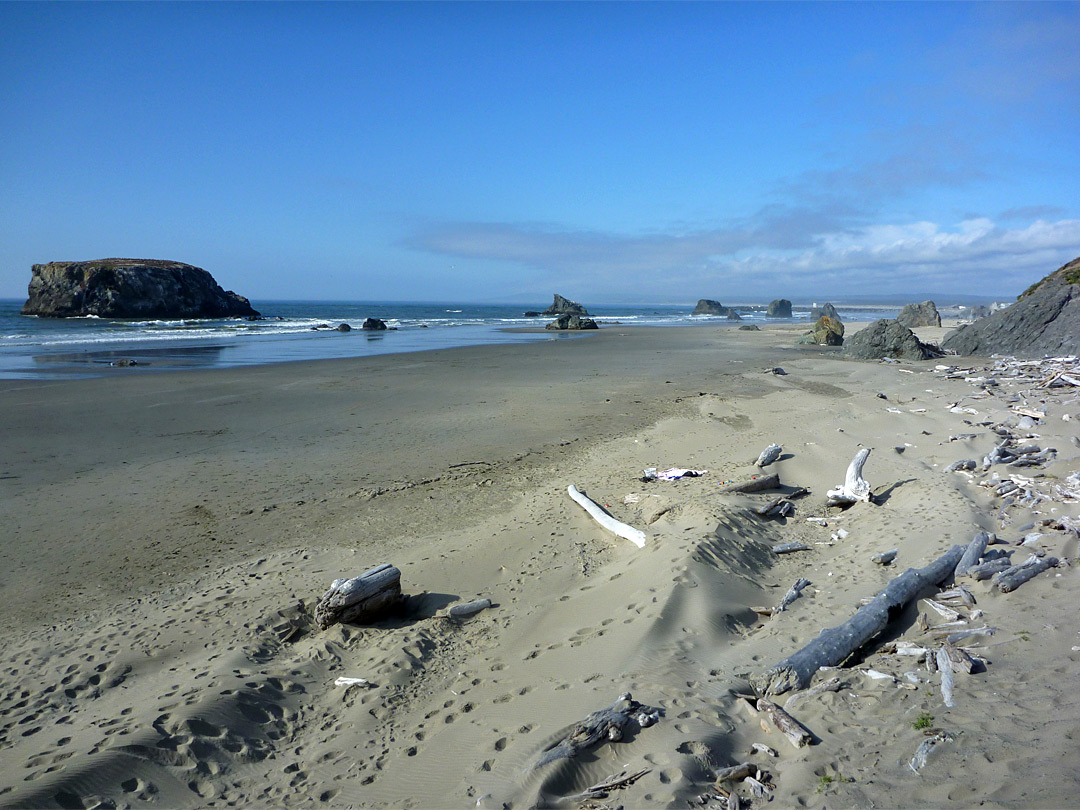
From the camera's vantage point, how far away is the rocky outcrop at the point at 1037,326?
18422 mm

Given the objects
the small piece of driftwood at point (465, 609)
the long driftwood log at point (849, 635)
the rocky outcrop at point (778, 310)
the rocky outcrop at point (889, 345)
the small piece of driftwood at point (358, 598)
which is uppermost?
the rocky outcrop at point (778, 310)

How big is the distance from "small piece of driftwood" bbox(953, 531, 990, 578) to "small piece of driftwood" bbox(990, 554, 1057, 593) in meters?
0.25

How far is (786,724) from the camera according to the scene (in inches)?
120

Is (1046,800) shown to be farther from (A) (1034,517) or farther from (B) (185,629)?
(B) (185,629)

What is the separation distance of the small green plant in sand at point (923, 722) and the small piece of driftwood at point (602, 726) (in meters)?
1.24

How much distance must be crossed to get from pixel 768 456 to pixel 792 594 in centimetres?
387

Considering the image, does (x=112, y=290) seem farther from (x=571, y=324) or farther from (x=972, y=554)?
(x=972, y=554)

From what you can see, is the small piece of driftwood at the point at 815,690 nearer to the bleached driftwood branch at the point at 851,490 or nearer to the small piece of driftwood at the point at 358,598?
the small piece of driftwood at the point at 358,598

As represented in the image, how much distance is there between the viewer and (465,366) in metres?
21.3

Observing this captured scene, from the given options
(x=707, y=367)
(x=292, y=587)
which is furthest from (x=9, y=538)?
(x=707, y=367)

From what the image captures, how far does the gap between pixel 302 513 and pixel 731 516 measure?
16.1ft

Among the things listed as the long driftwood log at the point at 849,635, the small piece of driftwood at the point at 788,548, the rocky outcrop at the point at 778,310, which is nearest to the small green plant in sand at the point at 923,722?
the long driftwood log at the point at 849,635

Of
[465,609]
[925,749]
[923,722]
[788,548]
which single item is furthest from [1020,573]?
[465,609]

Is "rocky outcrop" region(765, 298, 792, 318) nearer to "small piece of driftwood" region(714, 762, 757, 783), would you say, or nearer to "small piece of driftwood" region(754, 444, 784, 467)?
"small piece of driftwood" region(754, 444, 784, 467)
